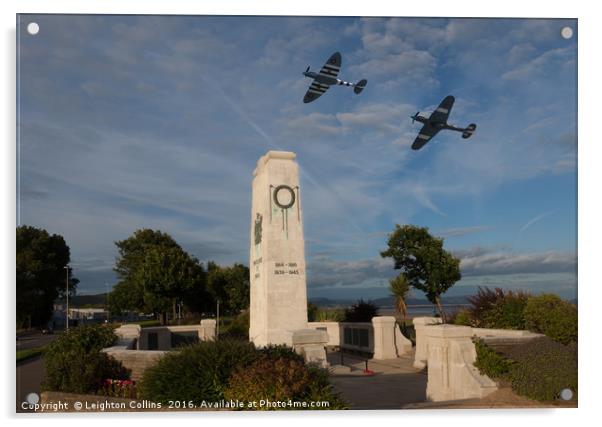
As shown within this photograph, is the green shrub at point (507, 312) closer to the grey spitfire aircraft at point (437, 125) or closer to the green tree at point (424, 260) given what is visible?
the grey spitfire aircraft at point (437, 125)

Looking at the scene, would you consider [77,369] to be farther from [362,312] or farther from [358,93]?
[362,312]

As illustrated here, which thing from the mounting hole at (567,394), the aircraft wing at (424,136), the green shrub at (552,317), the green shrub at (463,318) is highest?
the aircraft wing at (424,136)

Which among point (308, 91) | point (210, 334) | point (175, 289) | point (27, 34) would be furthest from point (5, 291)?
point (175, 289)

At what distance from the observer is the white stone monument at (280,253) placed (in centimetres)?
1820

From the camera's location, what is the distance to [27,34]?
33.8ft

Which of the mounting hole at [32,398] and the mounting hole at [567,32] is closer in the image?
the mounting hole at [32,398]

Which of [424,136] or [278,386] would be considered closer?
[278,386]

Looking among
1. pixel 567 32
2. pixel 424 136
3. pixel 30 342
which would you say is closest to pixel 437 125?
pixel 424 136

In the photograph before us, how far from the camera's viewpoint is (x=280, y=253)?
1847 cm

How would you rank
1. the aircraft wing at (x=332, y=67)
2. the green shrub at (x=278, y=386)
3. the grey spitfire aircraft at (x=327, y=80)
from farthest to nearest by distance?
the grey spitfire aircraft at (x=327, y=80) → the aircraft wing at (x=332, y=67) → the green shrub at (x=278, y=386)

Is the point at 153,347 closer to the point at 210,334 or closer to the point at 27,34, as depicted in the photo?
the point at 210,334

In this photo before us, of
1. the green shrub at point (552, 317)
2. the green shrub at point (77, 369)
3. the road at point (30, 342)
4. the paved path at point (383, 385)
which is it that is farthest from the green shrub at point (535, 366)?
the road at point (30, 342)

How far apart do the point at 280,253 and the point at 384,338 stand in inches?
286

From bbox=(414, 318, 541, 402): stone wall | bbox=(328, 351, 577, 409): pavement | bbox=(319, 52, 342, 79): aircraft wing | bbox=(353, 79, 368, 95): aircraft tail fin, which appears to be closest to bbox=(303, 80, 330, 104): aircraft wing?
bbox=(319, 52, 342, 79): aircraft wing
